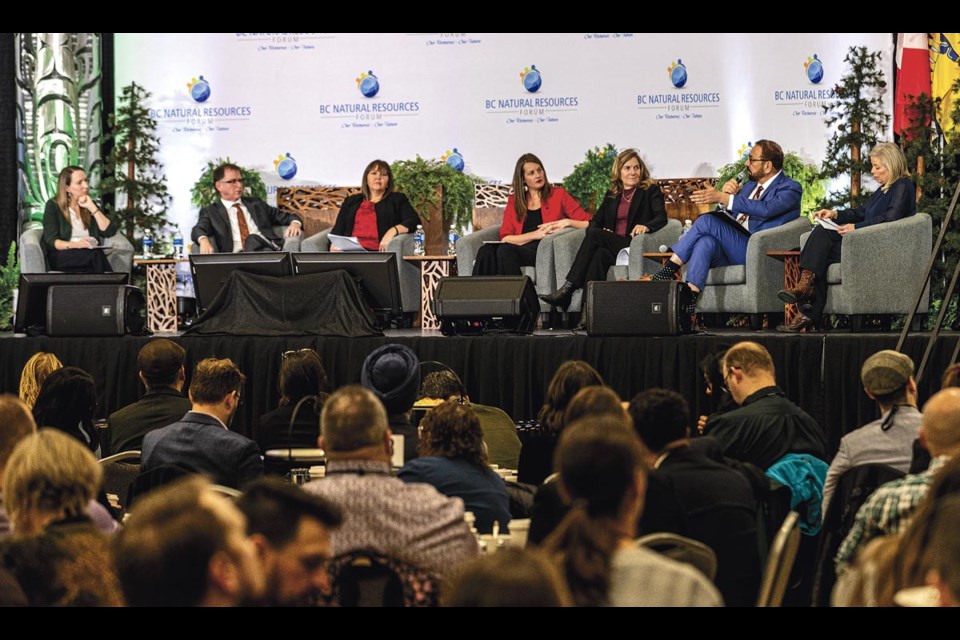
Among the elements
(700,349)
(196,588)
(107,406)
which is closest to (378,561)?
(196,588)

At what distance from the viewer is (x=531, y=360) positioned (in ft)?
20.0

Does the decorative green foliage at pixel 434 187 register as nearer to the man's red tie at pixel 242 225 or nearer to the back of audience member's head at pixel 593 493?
the man's red tie at pixel 242 225

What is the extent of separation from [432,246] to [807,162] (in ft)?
9.61

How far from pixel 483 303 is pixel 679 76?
3.47 meters

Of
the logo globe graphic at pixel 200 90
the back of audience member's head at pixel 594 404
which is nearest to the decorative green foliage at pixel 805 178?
the logo globe graphic at pixel 200 90

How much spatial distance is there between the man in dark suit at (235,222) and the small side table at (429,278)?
1.26m

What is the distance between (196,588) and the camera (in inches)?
57.3

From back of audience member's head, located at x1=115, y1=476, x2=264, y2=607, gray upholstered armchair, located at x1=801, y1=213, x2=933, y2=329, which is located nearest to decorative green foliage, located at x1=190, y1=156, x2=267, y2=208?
gray upholstered armchair, located at x1=801, y1=213, x2=933, y2=329

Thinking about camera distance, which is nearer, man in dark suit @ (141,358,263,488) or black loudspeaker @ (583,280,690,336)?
man in dark suit @ (141,358,263,488)

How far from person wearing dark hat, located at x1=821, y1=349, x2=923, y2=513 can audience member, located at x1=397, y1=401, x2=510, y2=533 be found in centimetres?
114

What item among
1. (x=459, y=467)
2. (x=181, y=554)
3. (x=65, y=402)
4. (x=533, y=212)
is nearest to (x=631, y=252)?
(x=533, y=212)

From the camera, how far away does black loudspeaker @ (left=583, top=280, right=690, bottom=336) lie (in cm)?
598

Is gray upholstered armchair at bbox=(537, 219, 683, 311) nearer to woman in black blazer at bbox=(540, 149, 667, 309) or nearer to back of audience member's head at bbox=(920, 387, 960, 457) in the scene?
woman in black blazer at bbox=(540, 149, 667, 309)
